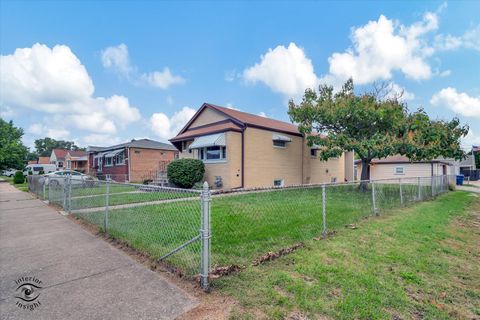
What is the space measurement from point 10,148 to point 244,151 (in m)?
37.8

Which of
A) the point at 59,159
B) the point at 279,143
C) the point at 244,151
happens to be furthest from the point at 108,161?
the point at 59,159

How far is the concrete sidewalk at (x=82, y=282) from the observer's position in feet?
8.50

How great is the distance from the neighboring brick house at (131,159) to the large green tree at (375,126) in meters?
12.4

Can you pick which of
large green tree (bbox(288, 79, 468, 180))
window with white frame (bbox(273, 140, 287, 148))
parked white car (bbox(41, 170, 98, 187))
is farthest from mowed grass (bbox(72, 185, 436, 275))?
window with white frame (bbox(273, 140, 287, 148))

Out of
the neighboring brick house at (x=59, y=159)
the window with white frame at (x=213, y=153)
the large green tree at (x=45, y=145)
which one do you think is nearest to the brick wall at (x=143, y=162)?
the window with white frame at (x=213, y=153)

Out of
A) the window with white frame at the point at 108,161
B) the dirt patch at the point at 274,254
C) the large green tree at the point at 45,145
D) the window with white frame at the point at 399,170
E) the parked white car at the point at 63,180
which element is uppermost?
the large green tree at the point at 45,145

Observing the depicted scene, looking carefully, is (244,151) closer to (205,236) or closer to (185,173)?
(185,173)

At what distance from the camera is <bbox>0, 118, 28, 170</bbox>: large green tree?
1313 inches

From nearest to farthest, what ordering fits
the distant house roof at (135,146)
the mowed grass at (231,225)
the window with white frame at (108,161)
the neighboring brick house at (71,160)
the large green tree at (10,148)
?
the mowed grass at (231,225) < the distant house roof at (135,146) < the window with white frame at (108,161) < the large green tree at (10,148) < the neighboring brick house at (71,160)

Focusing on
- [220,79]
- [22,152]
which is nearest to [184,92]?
[220,79]

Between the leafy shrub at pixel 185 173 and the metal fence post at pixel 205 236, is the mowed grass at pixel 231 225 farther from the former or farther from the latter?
the leafy shrub at pixel 185 173

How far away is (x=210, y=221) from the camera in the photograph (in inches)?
141

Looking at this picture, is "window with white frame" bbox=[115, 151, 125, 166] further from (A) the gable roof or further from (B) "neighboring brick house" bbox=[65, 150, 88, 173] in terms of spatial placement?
(B) "neighboring brick house" bbox=[65, 150, 88, 173]

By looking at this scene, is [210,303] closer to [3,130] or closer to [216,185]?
[216,185]
